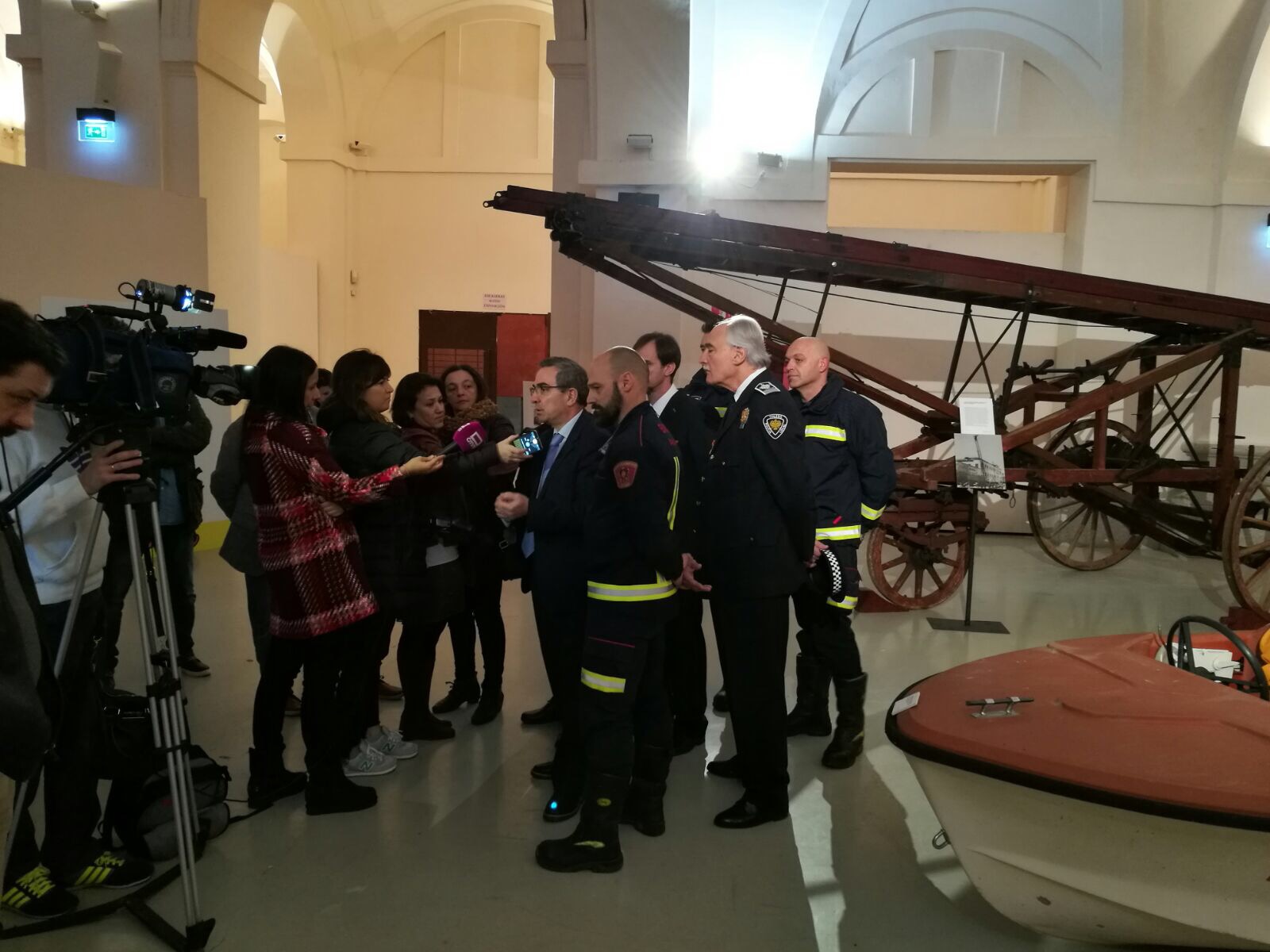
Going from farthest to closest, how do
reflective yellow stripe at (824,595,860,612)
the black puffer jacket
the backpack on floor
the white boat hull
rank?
reflective yellow stripe at (824,595,860,612), the black puffer jacket, the backpack on floor, the white boat hull

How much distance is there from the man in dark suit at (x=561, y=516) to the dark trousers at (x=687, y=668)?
750mm

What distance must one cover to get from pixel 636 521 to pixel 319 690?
1.31 meters

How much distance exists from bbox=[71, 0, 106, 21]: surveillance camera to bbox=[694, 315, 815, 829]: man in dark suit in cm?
746

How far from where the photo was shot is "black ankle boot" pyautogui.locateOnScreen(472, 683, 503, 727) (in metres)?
4.03

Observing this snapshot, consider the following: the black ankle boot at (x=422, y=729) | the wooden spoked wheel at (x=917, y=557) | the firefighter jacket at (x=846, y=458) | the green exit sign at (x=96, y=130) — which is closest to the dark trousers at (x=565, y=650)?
the black ankle boot at (x=422, y=729)

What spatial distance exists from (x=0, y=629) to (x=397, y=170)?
12.0m

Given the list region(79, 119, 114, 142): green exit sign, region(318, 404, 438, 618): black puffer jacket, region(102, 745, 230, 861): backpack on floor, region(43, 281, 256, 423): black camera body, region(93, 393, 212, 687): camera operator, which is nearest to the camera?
region(43, 281, 256, 423): black camera body

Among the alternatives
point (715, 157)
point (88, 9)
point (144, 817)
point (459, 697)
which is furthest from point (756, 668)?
point (88, 9)

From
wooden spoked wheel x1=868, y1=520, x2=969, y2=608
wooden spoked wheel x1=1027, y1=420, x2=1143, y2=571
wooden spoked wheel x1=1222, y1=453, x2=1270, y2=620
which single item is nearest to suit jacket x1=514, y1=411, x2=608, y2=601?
wooden spoked wheel x1=868, y1=520, x2=969, y2=608

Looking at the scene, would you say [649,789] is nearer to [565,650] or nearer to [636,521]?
[565,650]

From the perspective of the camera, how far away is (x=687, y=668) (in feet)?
12.5

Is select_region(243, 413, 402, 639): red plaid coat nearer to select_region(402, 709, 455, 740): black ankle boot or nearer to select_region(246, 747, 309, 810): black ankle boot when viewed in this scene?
select_region(246, 747, 309, 810): black ankle boot

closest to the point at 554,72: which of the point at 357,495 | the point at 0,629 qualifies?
the point at 357,495

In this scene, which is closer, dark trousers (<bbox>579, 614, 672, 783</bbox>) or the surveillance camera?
dark trousers (<bbox>579, 614, 672, 783</bbox>)
